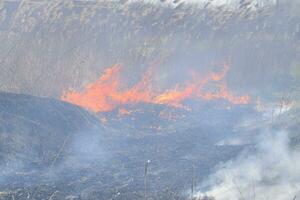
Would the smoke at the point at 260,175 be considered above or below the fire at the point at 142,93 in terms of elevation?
below

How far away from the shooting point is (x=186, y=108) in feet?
58.3

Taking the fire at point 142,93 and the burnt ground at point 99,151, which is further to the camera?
the fire at point 142,93

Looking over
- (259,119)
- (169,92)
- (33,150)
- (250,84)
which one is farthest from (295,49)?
(33,150)

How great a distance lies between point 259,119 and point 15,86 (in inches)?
341

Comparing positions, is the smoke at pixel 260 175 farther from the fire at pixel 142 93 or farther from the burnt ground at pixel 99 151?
the fire at pixel 142 93

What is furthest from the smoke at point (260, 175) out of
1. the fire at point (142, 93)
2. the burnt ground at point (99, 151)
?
the fire at point (142, 93)

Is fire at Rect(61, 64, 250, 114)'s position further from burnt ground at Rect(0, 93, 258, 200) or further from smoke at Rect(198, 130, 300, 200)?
smoke at Rect(198, 130, 300, 200)

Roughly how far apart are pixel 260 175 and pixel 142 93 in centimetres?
944

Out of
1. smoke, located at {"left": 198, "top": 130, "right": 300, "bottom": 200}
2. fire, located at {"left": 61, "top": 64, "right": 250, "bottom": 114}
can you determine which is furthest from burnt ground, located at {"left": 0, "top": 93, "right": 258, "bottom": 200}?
fire, located at {"left": 61, "top": 64, "right": 250, "bottom": 114}

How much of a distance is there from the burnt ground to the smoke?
0.56 metres

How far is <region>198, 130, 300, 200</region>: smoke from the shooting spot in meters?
8.57

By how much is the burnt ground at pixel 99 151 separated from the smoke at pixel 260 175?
56 cm

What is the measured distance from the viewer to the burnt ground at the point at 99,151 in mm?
9633

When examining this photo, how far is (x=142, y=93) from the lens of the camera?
59.7 ft
